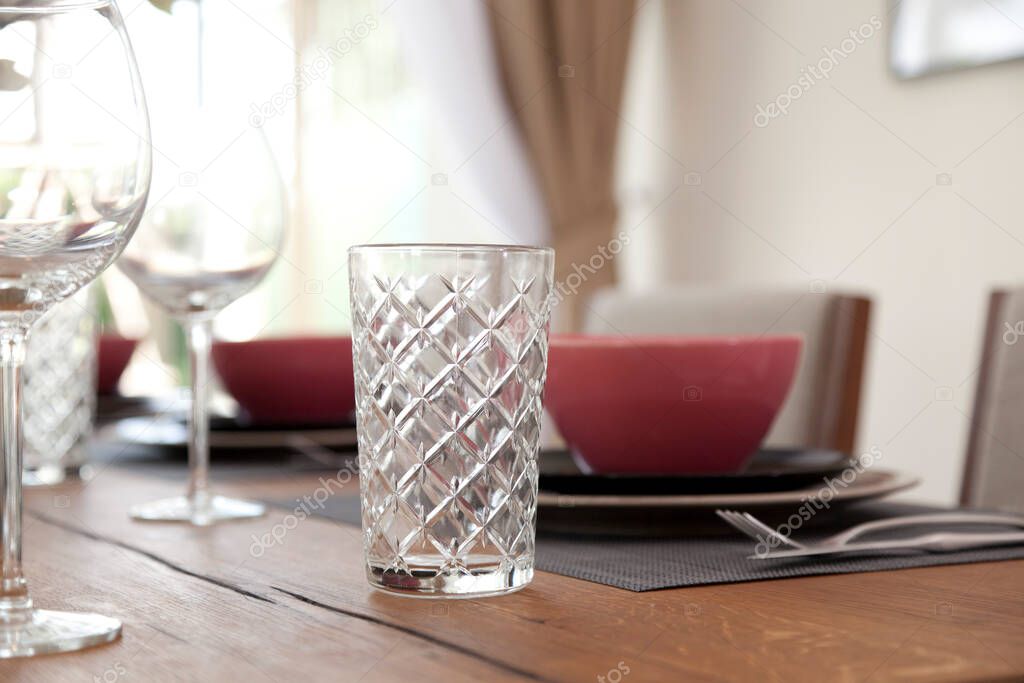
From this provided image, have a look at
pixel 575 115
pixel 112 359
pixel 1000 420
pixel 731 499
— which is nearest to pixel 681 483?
pixel 731 499

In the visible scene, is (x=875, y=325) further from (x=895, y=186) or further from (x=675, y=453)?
(x=675, y=453)

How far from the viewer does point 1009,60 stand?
2.15 m

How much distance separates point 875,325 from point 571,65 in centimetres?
121

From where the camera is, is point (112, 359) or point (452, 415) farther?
point (112, 359)

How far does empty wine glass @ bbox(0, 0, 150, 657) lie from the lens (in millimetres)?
451

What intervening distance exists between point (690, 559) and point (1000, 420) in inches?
25.2

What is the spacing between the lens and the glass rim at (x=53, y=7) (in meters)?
0.46

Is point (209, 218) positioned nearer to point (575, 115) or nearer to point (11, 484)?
point (11, 484)

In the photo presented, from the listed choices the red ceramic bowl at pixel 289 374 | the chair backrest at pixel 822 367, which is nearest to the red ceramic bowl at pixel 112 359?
the red ceramic bowl at pixel 289 374

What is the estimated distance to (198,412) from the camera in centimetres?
86

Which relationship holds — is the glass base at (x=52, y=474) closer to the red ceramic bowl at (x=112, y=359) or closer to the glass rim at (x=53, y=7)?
the red ceramic bowl at (x=112, y=359)

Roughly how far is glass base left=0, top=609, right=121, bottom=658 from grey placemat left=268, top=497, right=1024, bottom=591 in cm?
22

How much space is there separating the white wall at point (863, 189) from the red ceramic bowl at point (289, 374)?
3.83ft

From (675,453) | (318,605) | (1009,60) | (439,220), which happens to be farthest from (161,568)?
(439,220)
